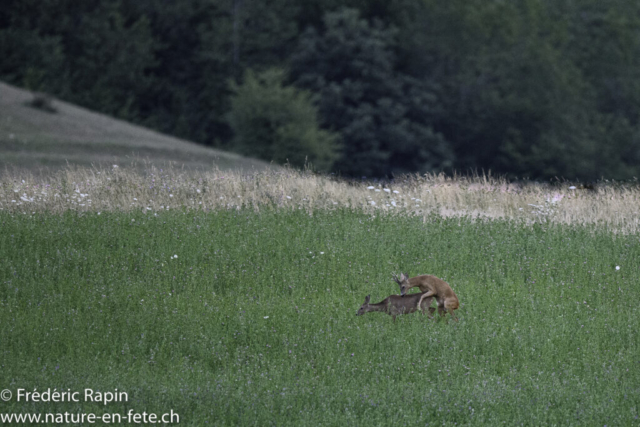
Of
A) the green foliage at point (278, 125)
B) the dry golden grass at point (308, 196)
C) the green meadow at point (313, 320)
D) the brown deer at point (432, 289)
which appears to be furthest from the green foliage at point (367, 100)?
the brown deer at point (432, 289)

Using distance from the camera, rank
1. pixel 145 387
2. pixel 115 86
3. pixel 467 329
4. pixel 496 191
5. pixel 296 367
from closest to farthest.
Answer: pixel 145 387
pixel 296 367
pixel 467 329
pixel 496 191
pixel 115 86

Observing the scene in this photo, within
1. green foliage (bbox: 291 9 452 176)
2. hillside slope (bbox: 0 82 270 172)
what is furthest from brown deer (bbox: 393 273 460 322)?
green foliage (bbox: 291 9 452 176)

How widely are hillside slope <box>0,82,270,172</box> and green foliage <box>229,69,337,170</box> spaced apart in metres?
6.10

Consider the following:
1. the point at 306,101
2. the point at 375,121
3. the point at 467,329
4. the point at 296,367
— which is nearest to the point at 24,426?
the point at 296,367

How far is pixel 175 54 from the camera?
54.0 meters

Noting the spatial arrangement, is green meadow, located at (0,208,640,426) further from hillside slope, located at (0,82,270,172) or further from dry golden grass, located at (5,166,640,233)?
hillside slope, located at (0,82,270,172)

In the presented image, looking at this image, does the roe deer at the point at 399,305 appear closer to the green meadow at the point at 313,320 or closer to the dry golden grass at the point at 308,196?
the green meadow at the point at 313,320

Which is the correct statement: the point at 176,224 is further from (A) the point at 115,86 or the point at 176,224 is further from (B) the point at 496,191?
(A) the point at 115,86

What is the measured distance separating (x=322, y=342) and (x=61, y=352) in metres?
2.74

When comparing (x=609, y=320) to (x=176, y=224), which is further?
(x=176, y=224)

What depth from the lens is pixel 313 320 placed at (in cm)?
877

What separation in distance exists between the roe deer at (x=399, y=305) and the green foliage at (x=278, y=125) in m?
32.1

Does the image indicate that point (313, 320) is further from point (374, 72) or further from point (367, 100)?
point (367, 100)

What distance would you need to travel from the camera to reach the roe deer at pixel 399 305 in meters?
8.41
